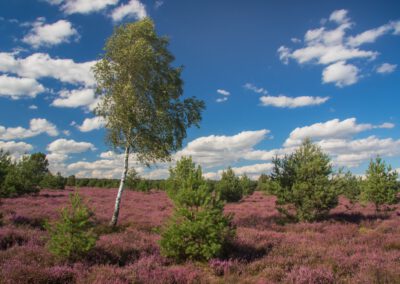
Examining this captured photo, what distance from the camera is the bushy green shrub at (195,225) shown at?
8.56 m

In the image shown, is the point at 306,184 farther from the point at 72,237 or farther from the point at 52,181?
the point at 52,181

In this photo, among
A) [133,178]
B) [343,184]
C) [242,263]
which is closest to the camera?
[242,263]

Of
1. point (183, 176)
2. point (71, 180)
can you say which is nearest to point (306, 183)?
point (183, 176)

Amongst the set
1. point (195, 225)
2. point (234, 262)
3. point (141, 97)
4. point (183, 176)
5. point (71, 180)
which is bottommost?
point (234, 262)

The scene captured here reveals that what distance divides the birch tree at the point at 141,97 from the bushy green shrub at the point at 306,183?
6.45 meters

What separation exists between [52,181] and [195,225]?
4841cm

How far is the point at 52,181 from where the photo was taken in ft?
161

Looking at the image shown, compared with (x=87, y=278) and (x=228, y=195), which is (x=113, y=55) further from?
(x=228, y=195)

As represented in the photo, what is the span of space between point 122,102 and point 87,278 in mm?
11095

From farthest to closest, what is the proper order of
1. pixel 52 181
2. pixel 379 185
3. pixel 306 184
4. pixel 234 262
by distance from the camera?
pixel 52 181 < pixel 379 185 < pixel 306 184 < pixel 234 262

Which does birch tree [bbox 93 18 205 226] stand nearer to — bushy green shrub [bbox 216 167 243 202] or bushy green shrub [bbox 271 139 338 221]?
bushy green shrub [bbox 271 139 338 221]

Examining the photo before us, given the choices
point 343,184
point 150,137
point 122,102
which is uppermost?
point 122,102

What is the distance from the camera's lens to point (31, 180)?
3253 centimetres

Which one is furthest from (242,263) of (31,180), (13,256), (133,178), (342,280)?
(133,178)
